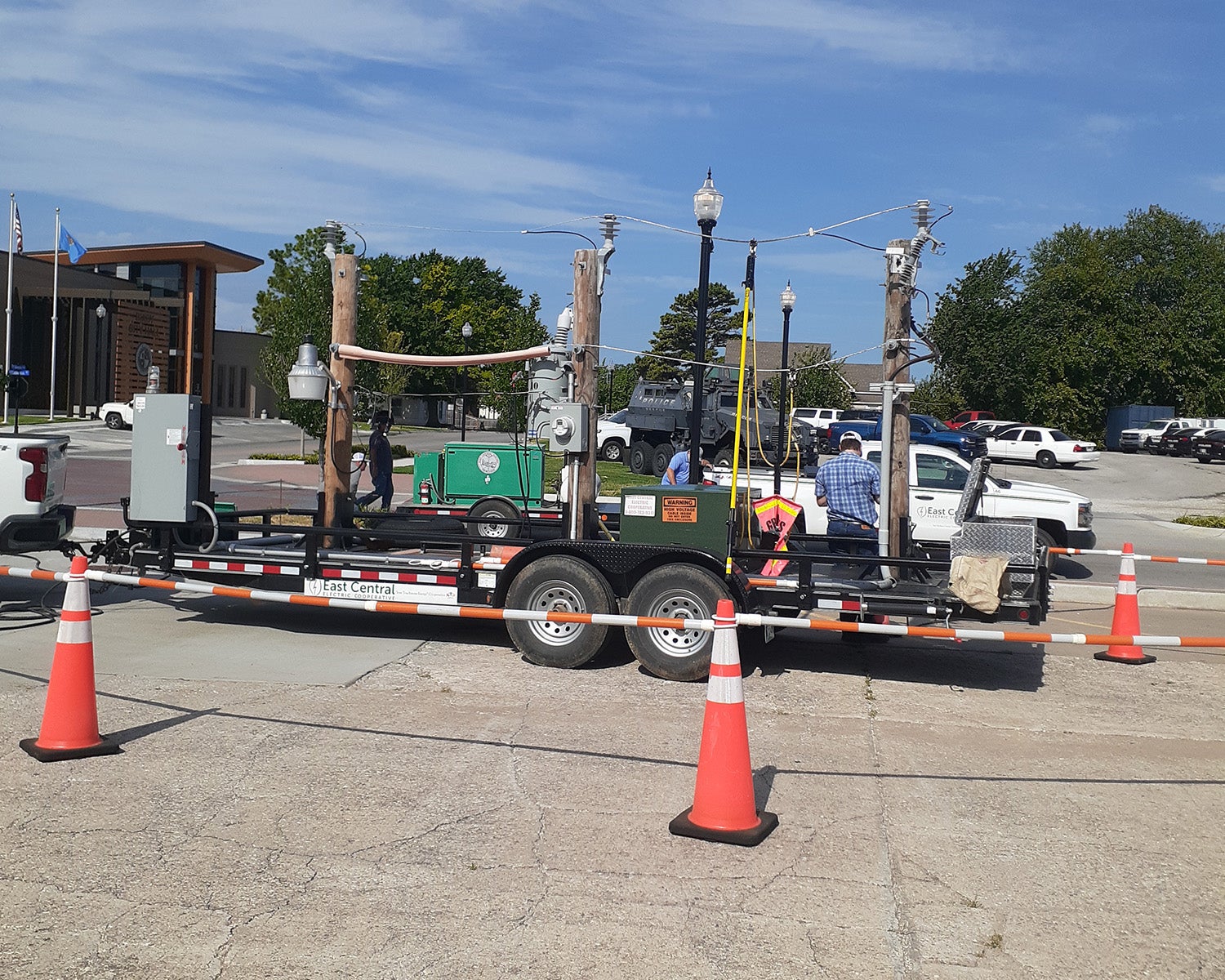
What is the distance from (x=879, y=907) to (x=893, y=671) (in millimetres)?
4789

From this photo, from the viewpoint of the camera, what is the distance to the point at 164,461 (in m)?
9.84

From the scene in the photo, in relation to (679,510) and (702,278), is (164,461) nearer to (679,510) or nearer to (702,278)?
(679,510)

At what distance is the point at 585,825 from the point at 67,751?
278 centimetres

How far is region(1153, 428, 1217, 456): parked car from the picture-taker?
148 ft

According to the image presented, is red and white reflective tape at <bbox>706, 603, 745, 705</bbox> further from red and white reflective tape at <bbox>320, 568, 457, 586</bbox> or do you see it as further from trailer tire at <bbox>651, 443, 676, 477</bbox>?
trailer tire at <bbox>651, 443, 676, 477</bbox>

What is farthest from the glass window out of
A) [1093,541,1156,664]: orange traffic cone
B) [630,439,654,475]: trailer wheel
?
[630,439,654,475]: trailer wheel

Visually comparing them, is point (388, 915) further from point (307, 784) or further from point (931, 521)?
point (931, 521)

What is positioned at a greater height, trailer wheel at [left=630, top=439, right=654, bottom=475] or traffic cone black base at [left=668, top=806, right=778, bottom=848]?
trailer wheel at [left=630, top=439, right=654, bottom=475]

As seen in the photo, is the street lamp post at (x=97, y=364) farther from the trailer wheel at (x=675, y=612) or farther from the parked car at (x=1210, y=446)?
the trailer wheel at (x=675, y=612)

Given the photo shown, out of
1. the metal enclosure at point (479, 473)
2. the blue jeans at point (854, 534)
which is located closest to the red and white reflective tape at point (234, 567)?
the blue jeans at point (854, 534)

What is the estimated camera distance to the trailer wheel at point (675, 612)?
8.29m

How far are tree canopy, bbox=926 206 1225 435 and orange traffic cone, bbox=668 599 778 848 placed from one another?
48318mm

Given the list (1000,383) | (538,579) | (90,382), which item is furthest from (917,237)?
(90,382)

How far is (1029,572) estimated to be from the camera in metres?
8.08
